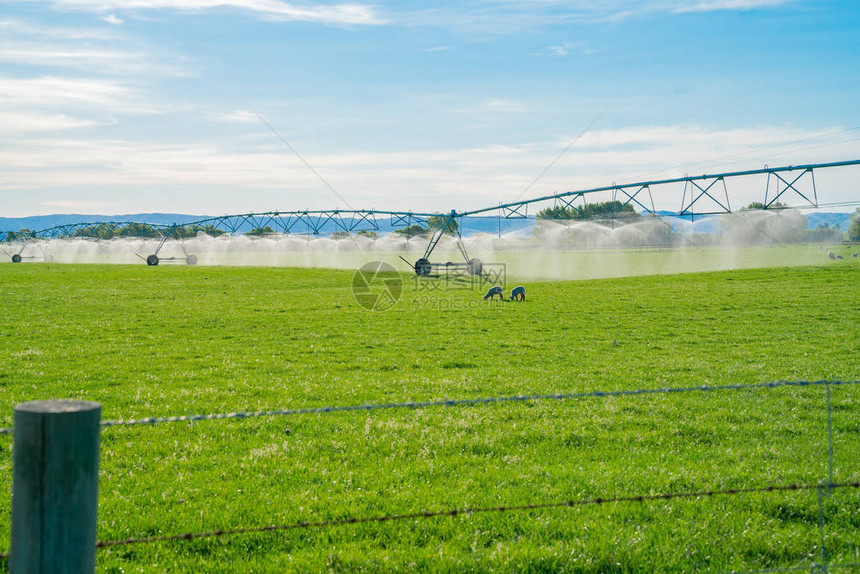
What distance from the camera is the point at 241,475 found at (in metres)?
8.65

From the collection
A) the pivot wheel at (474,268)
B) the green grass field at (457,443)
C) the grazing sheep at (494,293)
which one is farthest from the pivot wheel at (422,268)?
the green grass field at (457,443)

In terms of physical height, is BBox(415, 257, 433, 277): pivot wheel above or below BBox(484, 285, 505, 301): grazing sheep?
above

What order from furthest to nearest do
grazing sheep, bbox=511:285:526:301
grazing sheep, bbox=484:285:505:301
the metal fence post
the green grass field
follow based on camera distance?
grazing sheep, bbox=484:285:505:301
grazing sheep, bbox=511:285:526:301
the green grass field
the metal fence post

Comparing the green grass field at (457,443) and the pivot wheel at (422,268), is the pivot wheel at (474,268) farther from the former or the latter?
the green grass field at (457,443)

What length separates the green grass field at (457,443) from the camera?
21.4 ft

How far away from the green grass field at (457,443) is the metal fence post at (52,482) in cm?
271

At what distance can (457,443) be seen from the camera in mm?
10062

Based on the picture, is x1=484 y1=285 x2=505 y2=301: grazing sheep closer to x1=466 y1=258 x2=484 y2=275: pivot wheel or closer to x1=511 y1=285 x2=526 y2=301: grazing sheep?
x1=511 y1=285 x2=526 y2=301: grazing sheep

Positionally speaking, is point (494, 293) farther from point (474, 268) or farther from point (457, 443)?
point (457, 443)

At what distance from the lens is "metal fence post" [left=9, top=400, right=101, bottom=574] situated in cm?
357

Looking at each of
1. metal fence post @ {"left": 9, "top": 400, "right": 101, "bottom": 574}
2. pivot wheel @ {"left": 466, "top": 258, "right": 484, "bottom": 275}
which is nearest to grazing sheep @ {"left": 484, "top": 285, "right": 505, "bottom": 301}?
pivot wheel @ {"left": 466, "top": 258, "right": 484, "bottom": 275}

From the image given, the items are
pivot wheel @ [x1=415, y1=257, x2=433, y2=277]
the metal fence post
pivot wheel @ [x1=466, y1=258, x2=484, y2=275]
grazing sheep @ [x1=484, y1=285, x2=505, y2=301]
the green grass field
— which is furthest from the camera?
pivot wheel @ [x1=415, y1=257, x2=433, y2=277]

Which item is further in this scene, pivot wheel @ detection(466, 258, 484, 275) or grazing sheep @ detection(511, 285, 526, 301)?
pivot wheel @ detection(466, 258, 484, 275)

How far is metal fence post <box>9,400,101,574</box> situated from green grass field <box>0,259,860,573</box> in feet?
8.91
